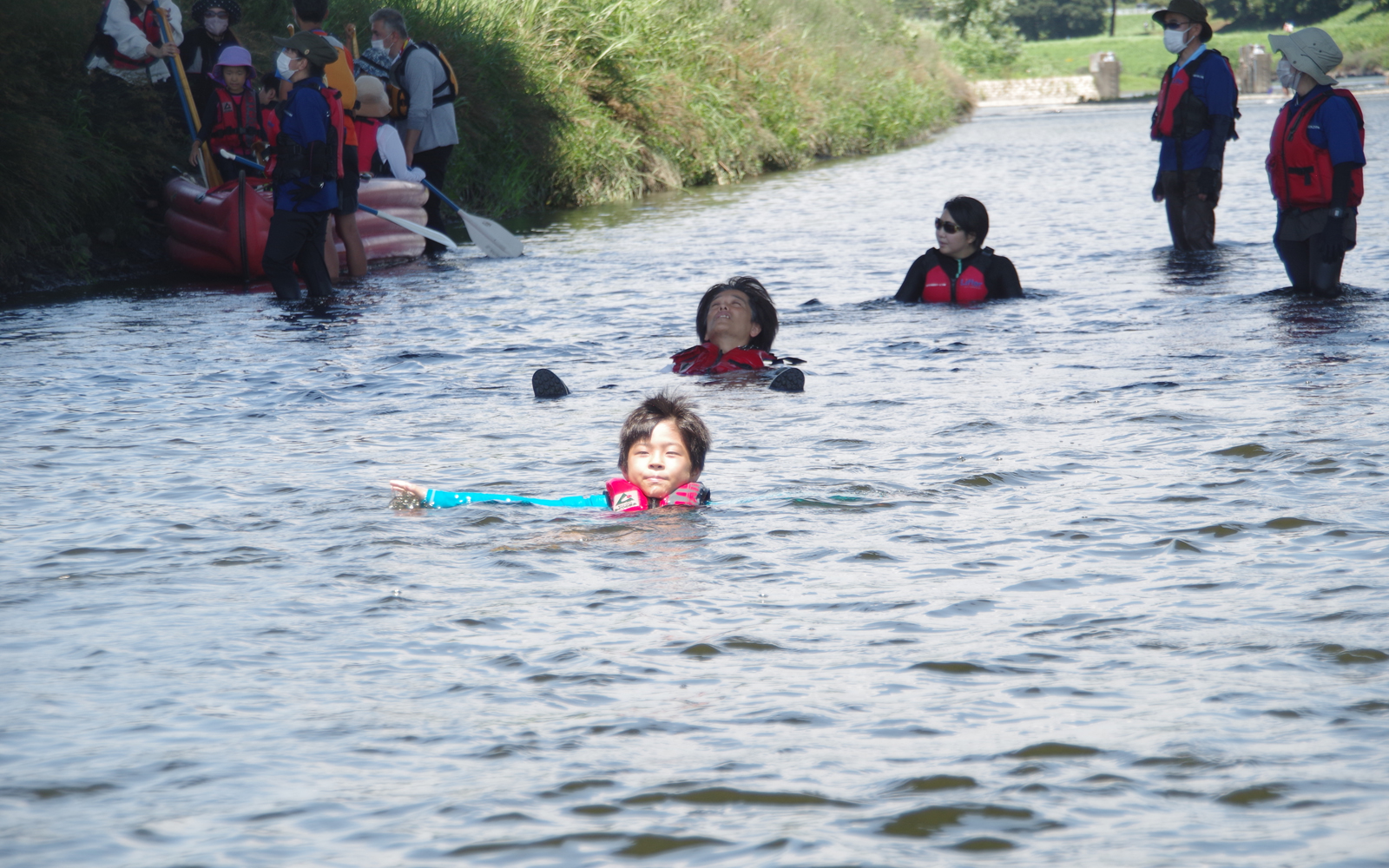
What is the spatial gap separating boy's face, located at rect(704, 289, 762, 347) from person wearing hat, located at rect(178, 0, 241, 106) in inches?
270

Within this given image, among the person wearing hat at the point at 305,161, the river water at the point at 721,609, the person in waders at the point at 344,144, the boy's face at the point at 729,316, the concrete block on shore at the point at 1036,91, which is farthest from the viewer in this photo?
the concrete block on shore at the point at 1036,91

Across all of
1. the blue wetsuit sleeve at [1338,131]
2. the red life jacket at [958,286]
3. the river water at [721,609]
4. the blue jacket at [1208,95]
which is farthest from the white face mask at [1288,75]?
the red life jacket at [958,286]

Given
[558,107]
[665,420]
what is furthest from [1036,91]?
[665,420]

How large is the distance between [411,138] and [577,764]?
41.5 ft

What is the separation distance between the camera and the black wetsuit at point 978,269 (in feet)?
35.2

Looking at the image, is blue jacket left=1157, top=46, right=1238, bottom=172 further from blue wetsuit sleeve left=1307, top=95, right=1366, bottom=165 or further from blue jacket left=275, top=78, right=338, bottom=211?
blue jacket left=275, top=78, right=338, bottom=211

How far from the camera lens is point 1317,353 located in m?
8.20

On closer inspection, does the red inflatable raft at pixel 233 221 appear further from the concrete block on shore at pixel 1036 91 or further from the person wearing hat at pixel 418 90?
the concrete block on shore at pixel 1036 91

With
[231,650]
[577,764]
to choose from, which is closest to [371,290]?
[231,650]

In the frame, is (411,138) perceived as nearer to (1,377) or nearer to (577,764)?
(1,377)

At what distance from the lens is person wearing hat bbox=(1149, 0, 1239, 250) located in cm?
1220

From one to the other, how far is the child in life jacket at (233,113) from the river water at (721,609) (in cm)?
419

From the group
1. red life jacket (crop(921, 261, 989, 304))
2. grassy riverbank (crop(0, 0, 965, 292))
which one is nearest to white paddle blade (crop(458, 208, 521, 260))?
grassy riverbank (crop(0, 0, 965, 292))

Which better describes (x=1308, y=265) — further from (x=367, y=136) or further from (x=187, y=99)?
(x=187, y=99)
